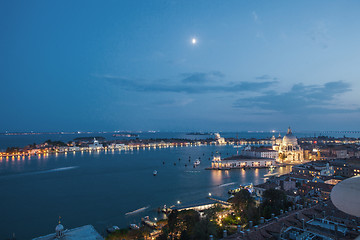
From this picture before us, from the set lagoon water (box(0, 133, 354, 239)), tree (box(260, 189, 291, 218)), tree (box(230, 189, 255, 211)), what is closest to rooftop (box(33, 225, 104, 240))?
lagoon water (box(0, 133, 354, 239))

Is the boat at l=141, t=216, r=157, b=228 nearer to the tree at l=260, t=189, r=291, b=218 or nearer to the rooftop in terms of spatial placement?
the rooftop

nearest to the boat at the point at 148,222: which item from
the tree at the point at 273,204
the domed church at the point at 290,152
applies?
the tree at the point at 273,204

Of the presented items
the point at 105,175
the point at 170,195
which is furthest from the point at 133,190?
the point at 105,175

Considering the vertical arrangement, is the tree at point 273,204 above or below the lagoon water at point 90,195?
above

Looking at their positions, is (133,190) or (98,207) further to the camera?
(133,190)

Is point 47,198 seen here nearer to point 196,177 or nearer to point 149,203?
point 149,203

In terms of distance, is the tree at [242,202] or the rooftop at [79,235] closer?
the rooftop at [79,235]

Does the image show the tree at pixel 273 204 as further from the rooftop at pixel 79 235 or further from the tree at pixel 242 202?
the rooftop at pixel 79 235

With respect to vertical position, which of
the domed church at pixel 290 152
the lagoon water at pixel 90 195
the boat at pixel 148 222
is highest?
the domed church at pixel 290 152

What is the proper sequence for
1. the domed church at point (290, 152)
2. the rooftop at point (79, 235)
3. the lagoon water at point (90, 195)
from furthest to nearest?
1. the domed church at point (290, 152)
2. the lagoon water at point (90, 195)
3. the rooftop at point (79, 235)

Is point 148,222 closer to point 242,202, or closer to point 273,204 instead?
point 242,202

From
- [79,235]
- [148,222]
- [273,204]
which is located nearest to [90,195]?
[148,222]
